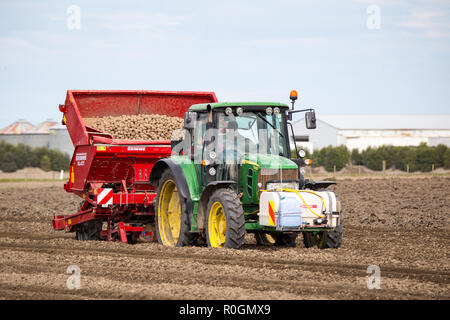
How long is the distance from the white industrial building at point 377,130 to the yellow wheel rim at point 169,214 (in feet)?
191

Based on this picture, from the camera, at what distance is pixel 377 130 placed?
79000mm

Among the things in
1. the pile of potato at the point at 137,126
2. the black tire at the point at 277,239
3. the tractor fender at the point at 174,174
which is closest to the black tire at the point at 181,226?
the tractor fender at the point at 174,174

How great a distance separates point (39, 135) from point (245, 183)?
228 feet

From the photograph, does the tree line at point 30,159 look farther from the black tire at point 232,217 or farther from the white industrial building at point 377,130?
the black tire at point 232,217

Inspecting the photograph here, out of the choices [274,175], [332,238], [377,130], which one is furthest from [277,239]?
[377,130]

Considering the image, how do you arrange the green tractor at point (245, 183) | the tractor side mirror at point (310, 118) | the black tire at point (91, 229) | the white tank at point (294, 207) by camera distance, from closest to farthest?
1. the white tank at point (294, 207)
2. the green tractor at point (245, 183)
3. the tractor side mirror at point (310, 118)
4. the black tire at point (91, 229)

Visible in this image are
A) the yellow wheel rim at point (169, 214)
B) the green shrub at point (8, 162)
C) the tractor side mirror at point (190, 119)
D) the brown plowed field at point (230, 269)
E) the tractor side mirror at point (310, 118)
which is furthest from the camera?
the green shrub at point (8, 162)

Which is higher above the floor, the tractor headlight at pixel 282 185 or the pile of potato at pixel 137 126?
the pile of potato at pixel 137 126

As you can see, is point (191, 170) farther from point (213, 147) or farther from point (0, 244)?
point (0, 244)

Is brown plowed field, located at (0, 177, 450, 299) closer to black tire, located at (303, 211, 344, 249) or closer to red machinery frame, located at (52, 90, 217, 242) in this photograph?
black tire, located at (303, 211, 344, 249)

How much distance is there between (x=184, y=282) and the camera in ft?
27.8

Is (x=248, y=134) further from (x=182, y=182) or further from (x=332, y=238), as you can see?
(x=332, y=238)

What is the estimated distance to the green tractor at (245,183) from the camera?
10.8 m

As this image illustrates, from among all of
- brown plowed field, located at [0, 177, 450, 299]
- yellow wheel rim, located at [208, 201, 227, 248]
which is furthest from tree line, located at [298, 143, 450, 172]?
yellow wheel rim, located at [208, 201, 227, 248]
